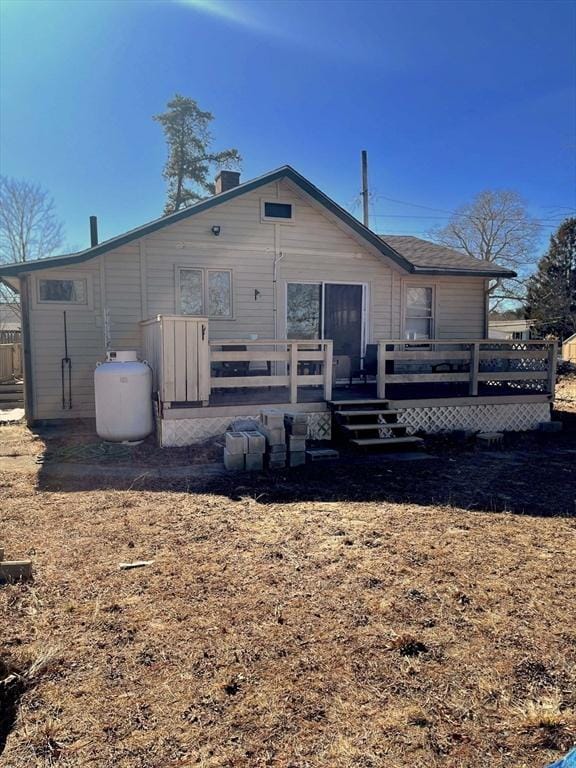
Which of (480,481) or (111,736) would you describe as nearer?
(111,736)

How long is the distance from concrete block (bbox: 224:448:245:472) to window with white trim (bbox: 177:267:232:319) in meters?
4.36

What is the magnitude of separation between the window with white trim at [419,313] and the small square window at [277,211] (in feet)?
10.5

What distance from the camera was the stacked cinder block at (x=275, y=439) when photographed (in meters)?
6.23

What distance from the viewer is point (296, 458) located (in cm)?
641

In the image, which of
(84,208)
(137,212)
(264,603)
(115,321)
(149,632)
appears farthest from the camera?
(137,212)

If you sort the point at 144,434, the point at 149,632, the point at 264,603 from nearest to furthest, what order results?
the point at 149,632
the point at 264,603
the point at 144,434

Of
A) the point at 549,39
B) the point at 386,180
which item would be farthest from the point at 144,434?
the point at 386,180

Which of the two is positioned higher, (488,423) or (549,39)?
(549,39)

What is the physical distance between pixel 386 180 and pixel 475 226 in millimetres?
15234

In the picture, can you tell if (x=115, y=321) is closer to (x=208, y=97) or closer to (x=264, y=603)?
(x=264, y=603)

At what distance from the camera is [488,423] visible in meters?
8.77

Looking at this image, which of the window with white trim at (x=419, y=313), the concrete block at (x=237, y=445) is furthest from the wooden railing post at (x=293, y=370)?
the window with white trim at (x=419, y=313)

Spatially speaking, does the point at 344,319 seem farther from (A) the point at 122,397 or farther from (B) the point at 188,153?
(B) the point at 188,153

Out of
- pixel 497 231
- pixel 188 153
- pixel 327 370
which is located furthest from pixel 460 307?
pixel 497 231
